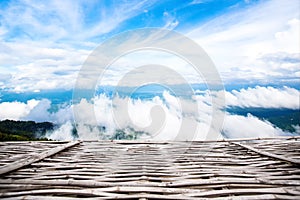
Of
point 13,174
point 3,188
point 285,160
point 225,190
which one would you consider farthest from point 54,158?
point 285,160

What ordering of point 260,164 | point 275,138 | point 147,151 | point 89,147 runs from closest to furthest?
1. point 260,164
2. point 147,151
3. point 89,147
4. point 275,138

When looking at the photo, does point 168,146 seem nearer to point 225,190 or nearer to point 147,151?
point 147,151

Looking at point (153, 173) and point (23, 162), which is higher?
point (23, 162)

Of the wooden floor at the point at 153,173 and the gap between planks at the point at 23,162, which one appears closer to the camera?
the wooden floor at the point at 153,173

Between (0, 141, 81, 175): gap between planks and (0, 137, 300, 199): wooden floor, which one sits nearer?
(0, 137, 300, 199): wooden floor

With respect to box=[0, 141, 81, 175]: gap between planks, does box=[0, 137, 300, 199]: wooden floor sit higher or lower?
lower

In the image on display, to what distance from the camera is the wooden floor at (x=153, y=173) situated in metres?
2.09

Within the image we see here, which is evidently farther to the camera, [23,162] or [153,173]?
[23,162]

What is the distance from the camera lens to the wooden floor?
2.09 meters

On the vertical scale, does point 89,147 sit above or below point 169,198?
above

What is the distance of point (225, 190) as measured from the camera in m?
2.11

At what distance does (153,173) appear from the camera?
262 centimetres

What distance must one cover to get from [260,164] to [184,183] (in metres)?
1.30

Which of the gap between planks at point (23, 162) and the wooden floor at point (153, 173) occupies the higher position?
the gap between planks at point (23, 162)
